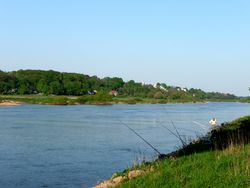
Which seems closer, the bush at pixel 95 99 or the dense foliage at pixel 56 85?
the bush at pixel 95 99

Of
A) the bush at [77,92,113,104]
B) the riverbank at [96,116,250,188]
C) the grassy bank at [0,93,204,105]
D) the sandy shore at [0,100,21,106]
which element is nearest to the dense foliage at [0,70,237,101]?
the grassy bank at [0,93,204,105]

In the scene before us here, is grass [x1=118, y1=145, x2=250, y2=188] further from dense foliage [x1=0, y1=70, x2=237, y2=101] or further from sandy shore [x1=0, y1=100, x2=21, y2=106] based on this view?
dense foliage [x1=0, y1=70, x2=237, y2=101]

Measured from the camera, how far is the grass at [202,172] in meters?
10.2

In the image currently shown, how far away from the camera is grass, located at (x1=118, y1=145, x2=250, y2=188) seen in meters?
10.2

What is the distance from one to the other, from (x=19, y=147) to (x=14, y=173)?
8993 mm

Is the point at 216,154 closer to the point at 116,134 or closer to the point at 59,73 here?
the point at 116,134

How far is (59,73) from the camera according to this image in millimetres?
185625

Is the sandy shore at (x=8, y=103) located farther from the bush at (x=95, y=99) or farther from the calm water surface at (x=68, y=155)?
the calm water surface at (x=68, y=155)

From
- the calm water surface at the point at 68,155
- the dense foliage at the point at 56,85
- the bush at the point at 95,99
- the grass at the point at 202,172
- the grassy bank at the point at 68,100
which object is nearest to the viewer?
the grass at the point at 202,172

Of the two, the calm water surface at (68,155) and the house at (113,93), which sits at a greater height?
the house at (113,93)

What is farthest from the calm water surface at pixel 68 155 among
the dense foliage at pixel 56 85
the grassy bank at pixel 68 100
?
the dense foliage at pixel 56 85

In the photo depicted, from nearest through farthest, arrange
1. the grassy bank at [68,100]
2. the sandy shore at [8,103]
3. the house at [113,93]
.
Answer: the sandy shore at [8,103] < the grassy bank at [68,100] < the house at [113,93]

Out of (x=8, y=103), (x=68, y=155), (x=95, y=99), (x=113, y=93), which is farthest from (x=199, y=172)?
(x=113, y=93)

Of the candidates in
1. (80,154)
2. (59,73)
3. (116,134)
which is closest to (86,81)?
(59,73)
